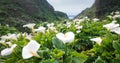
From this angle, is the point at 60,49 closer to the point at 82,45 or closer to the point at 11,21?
the point at 82,45

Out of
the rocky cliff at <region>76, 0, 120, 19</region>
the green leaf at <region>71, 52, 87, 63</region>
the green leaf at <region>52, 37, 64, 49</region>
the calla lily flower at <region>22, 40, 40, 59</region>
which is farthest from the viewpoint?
the rocky cliff at <region>76, 0, 120, 19</region>

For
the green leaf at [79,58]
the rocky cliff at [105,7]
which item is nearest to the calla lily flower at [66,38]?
the green leaf at [79,58]

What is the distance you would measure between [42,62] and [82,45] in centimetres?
279

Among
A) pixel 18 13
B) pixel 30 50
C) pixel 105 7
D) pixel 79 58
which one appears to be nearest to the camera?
pixel 30 50

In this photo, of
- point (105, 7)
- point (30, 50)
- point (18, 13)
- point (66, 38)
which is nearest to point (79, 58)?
point (66, 38)

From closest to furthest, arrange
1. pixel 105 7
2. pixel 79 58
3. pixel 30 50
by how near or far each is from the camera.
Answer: pixel 30 50
pixel 79 58
pixel 105 7

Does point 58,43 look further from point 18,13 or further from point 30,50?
point 18,13

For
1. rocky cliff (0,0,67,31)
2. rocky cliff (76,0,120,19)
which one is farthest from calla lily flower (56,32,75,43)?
rocky cliff (0,0,67,31)

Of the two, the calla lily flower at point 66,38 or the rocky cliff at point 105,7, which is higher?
the rocky cliff at point 105,7

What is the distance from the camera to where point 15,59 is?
10.7 ft

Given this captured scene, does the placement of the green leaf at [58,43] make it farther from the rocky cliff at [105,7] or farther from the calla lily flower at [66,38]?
the rocky cliff at [105,7]

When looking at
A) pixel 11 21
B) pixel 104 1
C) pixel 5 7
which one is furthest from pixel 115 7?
pixel 5 7

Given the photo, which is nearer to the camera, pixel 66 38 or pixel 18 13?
pixel 66 38

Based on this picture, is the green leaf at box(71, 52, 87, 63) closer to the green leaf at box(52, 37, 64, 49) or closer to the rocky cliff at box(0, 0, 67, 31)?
the green leaf at box(52, 37, 64, 49)
